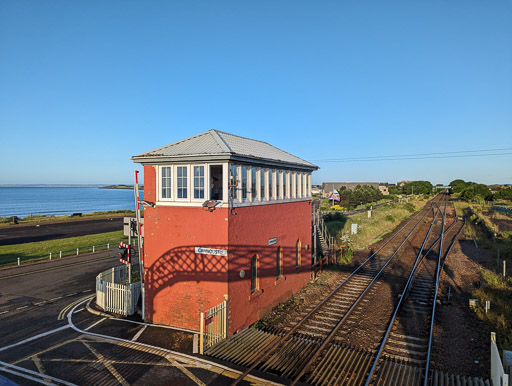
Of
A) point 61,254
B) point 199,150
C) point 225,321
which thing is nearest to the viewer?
point 225,321

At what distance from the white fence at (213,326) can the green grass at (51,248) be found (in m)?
19.9

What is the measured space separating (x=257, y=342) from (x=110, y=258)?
1852 cm

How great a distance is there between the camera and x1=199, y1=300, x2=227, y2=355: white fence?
10002 mm

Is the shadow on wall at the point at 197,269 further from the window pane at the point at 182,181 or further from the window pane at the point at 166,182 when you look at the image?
the window pane at the point at 166,182

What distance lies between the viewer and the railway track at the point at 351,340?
354 inches

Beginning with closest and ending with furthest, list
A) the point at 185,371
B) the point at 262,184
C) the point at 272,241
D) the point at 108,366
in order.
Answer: the point at 185,371, the point at 108,366, the point at 262,184, the point at 272,241

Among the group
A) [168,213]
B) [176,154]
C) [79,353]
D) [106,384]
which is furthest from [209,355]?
[176,154]

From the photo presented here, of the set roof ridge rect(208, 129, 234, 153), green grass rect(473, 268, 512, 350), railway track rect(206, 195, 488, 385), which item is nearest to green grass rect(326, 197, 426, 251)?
railway track rect(206, 195, 488, 385)

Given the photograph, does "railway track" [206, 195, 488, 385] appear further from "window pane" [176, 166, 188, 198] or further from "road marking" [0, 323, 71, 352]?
"road marking" [0, 323, 71, 352]

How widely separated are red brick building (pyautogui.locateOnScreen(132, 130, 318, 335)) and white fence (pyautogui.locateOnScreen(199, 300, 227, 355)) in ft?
1.29

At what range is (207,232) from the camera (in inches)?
456

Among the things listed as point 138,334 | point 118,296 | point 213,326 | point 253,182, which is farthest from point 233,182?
point 118,296

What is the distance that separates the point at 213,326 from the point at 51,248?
24.2 m

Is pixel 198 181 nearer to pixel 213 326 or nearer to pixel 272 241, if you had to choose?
pixel 272 241
